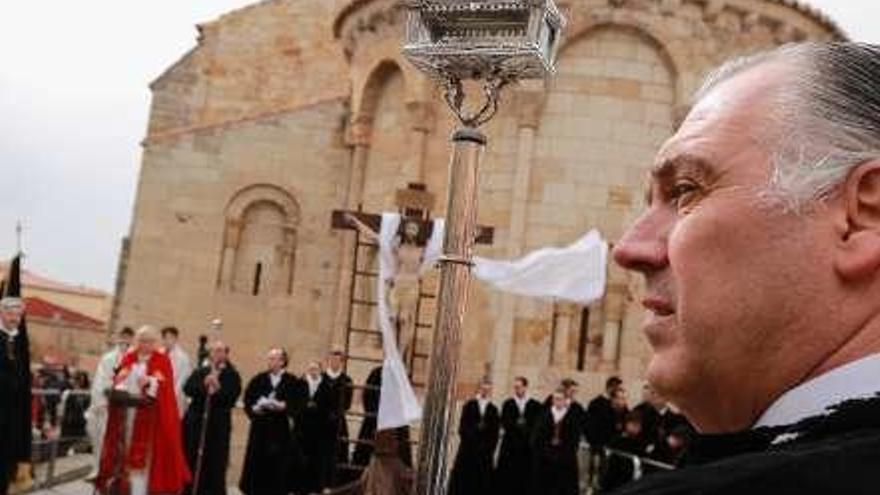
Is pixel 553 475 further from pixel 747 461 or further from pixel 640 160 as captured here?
pixel 747 461

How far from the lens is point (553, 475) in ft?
42.3

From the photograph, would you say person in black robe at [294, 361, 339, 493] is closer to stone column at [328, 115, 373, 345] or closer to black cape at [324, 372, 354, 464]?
black cape at [324, 372, 354, 464]

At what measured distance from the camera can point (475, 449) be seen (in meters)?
13.8

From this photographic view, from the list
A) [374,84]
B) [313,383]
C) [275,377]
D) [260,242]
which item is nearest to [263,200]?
[260,242]

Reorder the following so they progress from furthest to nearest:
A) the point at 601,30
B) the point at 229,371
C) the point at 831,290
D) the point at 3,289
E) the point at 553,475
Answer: the point at 601,30 → the point at 553,475 → the point at 229,371 → the point at 3,289 → the point at 831,290

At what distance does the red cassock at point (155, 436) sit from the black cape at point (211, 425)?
1.07 m

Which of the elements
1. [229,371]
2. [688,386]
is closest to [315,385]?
[229,371]

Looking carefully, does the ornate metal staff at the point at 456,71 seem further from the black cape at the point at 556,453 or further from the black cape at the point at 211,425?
the black cape at the point at 556,453

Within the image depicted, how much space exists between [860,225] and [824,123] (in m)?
0.10

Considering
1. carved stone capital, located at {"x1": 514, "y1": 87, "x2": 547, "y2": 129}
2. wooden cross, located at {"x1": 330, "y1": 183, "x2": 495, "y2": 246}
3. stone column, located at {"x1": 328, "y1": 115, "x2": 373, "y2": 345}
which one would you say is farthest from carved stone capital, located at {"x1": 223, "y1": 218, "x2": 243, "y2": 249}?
wooden cross, located at {"x1": 330, "y1": 183, "x2": 495, "y2": 246}

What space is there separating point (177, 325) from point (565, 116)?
7.91 metres

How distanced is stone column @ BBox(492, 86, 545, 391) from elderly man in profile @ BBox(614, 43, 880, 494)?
13377 millimetres

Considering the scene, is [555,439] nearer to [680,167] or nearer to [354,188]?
[354,188]

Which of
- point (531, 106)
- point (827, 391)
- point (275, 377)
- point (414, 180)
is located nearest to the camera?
point (827, 391)
